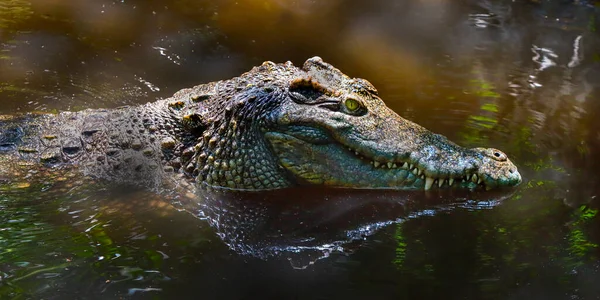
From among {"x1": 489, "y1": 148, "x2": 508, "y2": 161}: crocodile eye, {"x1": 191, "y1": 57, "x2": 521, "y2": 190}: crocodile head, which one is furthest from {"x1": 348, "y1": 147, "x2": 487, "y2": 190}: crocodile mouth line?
{"x1": 489, "y1": 148, "x2": 508, "y2": 161}: crocodile eye

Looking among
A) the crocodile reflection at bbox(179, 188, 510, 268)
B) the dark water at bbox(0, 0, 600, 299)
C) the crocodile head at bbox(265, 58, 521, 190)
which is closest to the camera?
the dark water at bbox(0, 0, 600, 299)

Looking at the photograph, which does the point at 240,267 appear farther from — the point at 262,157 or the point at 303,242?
the point at 262,157

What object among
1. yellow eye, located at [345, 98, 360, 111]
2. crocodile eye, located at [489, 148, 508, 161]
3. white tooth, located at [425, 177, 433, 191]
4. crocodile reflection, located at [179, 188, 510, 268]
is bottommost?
crocodile reflection, located at [179, 188, 510, 268]

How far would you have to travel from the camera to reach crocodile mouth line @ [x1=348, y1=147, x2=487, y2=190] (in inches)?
187

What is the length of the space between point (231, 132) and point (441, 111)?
7.93 ft

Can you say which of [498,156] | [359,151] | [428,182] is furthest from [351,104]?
[498,156]

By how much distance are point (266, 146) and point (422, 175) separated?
123 cm

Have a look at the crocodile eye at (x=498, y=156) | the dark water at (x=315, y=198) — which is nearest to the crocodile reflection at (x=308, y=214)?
the dark water at (x=315, y=198)

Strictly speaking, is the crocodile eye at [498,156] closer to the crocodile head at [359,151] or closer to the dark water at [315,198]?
the crocodile head at [359,151]

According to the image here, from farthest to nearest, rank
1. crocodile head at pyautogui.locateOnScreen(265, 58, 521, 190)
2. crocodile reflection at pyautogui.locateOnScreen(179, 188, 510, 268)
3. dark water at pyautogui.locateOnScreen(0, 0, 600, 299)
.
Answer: crocodile head at pyautogui.locateOnScreen(265, 58, 521, 190)
crocodile reflection at pyautogui.locateOnScreen(179, 188, 510, 268)
dark water at pyautogui.locateOnScreen(0, 0, 600, 299)

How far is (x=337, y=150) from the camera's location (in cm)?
484

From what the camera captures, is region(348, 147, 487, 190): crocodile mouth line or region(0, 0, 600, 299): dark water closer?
region(0, 0, 600, 299): dark water

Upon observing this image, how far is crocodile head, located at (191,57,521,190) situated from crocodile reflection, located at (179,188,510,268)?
0.35ft

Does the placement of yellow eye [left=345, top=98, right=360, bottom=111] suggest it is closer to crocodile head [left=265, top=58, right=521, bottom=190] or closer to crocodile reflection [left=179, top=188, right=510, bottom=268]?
crocodile head [left=265, top=58, right=521, bottom=190]
